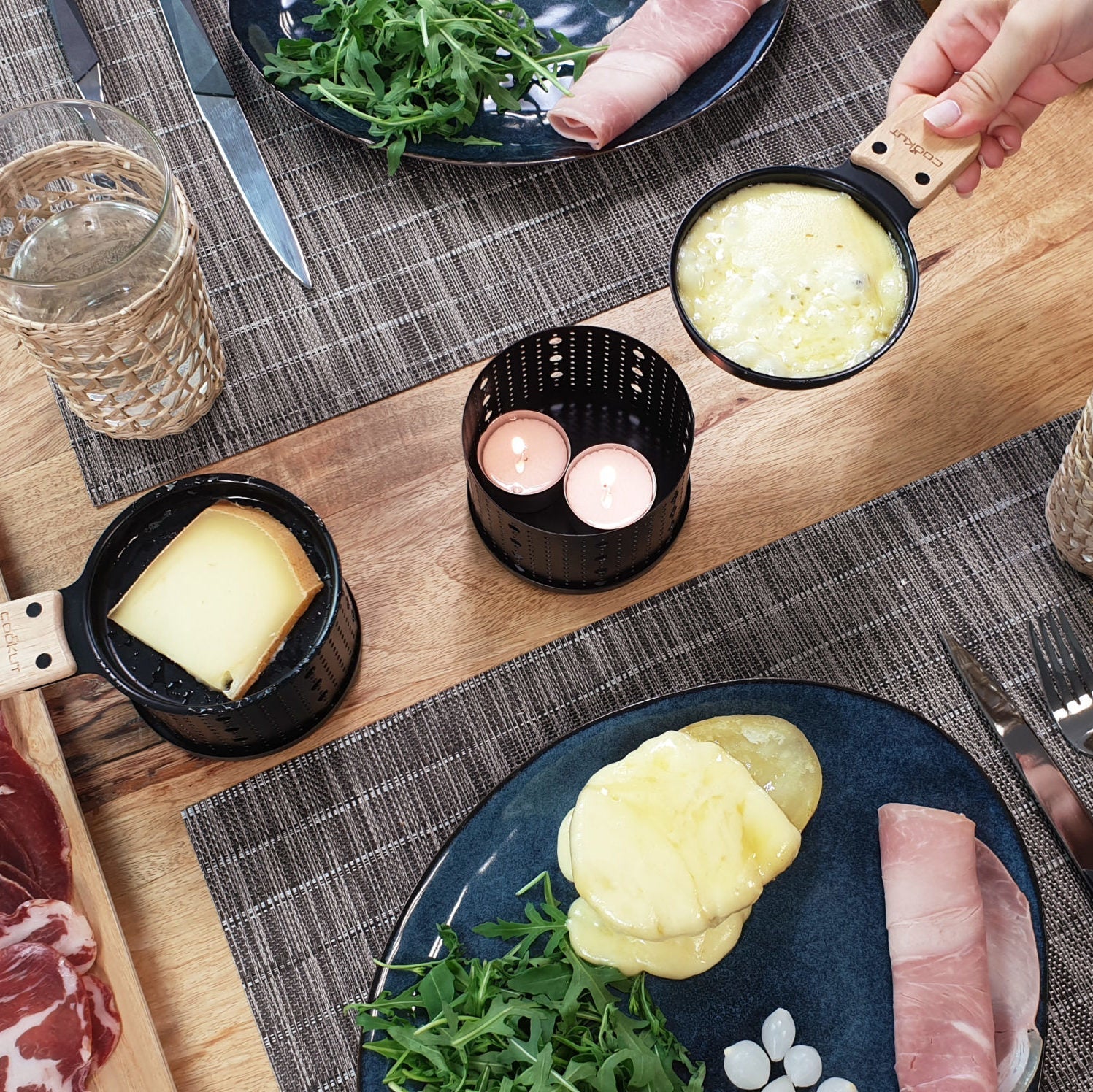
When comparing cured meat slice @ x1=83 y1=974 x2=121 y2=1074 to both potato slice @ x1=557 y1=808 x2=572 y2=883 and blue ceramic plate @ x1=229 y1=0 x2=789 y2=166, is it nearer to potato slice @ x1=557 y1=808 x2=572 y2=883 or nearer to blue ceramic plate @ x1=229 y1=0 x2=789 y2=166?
potato slice @ x1=557 y1=808 x2=572 y2=883

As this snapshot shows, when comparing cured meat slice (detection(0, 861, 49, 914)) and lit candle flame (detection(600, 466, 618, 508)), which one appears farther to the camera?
lit candle flame (detection(600, 466, 618, 508))

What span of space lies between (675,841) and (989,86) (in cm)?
93

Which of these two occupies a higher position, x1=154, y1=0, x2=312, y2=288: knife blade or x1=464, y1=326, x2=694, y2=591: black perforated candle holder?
x1=154, y1=0, x2=312, y2=288: knife blade

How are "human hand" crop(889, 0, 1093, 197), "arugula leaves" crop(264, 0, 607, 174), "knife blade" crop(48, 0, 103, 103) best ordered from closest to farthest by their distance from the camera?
"human hand" crop(889, 0, 1093, 197), "arugula leaves" crop(264, 0, 607, 174), "knife blade" crop(48, 0, 103, 103)

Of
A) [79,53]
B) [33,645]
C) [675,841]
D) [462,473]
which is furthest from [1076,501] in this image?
[79,53]

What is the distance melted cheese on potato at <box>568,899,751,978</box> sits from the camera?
42.8 inches

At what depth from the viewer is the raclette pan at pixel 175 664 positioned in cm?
110

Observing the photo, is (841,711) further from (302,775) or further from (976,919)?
(302,775)

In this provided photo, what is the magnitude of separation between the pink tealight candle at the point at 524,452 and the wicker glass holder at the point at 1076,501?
59cm

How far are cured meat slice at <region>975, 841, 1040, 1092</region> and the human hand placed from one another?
0.84 meters

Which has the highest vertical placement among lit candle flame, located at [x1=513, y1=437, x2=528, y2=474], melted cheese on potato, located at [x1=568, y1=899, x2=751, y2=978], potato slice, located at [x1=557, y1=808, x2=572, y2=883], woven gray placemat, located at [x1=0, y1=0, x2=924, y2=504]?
woven gray placemat, located at [x1=0, y1=0, x2=924, y2=504]

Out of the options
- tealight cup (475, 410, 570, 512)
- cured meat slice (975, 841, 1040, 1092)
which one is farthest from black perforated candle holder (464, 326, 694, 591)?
cured meat slice (975, 841, 1040, 1092)

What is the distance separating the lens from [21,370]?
1.45 metres

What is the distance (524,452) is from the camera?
132 cm
